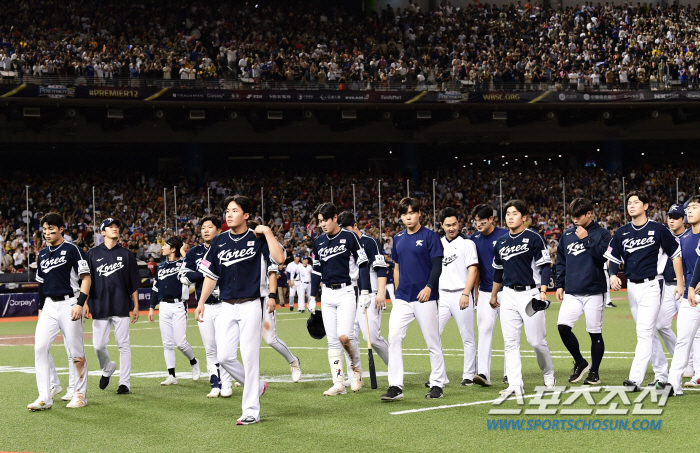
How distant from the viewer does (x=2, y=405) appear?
10.2m

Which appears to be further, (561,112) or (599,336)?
(561,112)

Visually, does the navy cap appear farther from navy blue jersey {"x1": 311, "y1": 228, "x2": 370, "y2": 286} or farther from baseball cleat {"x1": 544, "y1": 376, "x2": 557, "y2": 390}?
navy blue jersey {"x1": 311, "y1": 228, "x2": 370, "y2": 286}

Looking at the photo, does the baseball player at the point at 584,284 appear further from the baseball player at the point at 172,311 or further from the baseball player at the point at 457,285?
the baseball player at the point at 172,311

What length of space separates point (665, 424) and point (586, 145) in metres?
44.0

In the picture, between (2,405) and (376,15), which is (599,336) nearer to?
(2,405)

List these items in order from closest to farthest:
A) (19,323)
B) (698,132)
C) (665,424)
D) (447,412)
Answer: (665,424), (447,412), (19,323), (698,132)

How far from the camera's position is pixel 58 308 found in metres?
9.95

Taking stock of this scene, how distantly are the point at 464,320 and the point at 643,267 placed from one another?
2.46m

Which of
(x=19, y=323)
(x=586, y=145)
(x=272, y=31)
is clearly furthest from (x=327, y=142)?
(x=19, y=323)

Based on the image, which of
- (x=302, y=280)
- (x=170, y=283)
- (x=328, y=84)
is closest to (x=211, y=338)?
(x=170, y=283)

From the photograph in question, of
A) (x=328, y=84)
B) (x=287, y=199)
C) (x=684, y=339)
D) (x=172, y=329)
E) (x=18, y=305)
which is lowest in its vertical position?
(x=18, y=305)

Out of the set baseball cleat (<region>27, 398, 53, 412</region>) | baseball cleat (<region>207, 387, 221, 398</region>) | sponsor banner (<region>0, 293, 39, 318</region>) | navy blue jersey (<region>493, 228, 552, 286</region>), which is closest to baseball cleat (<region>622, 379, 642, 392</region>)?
navy blue jersey (<region>493, 228, 552, 286</region>)

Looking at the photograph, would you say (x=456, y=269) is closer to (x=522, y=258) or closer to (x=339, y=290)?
(x=522, y=258)

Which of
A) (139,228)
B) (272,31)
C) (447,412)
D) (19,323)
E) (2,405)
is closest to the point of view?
(447,412)
